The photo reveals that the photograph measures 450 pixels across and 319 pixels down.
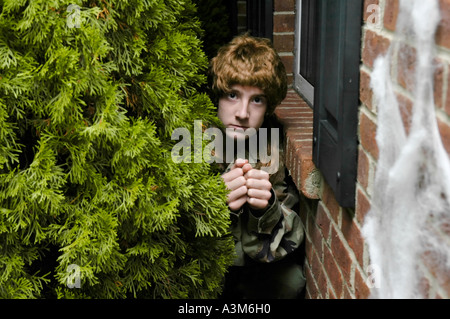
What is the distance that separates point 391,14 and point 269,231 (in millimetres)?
1196

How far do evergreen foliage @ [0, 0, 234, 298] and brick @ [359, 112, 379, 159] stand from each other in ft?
1.79

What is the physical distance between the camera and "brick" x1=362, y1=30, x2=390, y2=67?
138cm

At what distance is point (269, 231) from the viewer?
7.50 ft

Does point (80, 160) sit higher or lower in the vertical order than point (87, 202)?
higher

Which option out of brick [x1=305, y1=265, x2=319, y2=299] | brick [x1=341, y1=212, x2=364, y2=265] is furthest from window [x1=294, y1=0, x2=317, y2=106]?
brick [x1=341, y1=212, x2=364, y2=265]

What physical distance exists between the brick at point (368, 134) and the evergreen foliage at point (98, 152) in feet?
1.79

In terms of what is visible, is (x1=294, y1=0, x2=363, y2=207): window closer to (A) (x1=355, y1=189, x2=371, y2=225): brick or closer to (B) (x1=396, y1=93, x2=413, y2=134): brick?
(A) (x1=355, y1=189, x2=371, y2=225): brick

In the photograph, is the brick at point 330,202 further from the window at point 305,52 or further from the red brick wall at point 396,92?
the window at point 305,52

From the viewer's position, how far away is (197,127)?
6.10 feet

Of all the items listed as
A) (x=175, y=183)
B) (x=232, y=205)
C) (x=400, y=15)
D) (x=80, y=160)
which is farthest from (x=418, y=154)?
(x=232, y=205)

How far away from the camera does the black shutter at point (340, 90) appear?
1.60m

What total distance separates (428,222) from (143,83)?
1.02 meters

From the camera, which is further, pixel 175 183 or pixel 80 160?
pixel 175 183

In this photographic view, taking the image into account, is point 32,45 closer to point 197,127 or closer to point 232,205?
point 197,127
